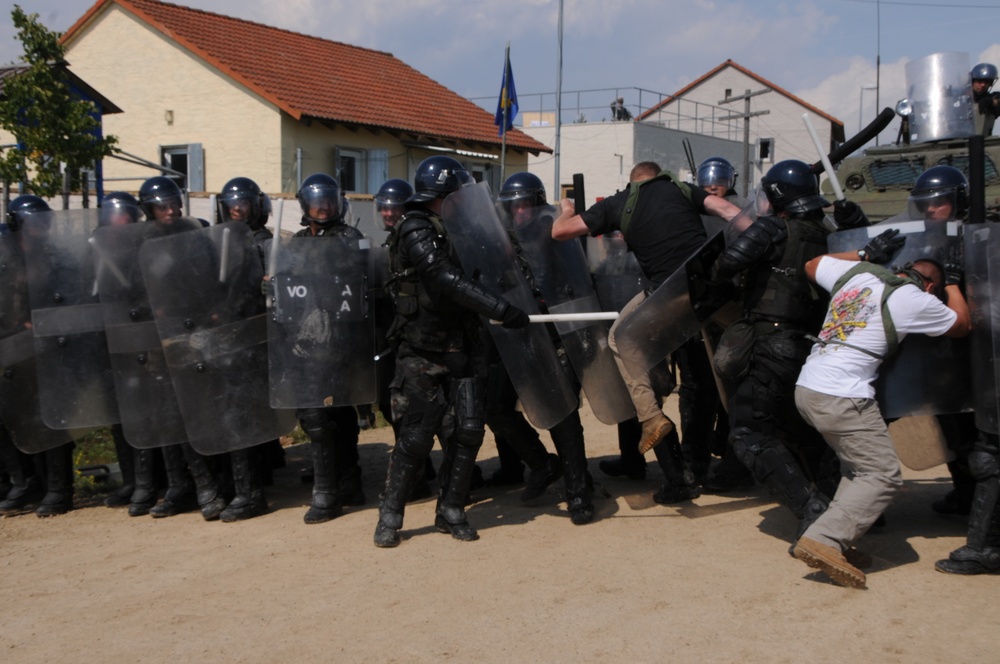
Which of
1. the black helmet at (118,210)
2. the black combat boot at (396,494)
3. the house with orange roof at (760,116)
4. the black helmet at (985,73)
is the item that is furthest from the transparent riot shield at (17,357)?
the house with orange roof at (760,116)

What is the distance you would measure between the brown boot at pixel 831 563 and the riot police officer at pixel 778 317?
523 mm

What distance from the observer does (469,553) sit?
517 cm

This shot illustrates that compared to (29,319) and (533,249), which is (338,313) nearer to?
(533,249)

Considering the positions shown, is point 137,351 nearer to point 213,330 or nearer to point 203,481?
point 213,330

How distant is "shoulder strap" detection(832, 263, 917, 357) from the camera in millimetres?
4418

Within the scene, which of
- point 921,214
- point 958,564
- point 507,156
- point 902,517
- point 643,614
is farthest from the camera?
point 507,156

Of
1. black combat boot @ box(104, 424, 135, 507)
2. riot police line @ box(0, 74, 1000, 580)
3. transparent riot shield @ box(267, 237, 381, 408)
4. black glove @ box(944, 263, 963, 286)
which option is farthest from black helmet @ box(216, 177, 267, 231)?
black glove @ box(944, 263, 963, 286)

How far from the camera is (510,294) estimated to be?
5531 mm

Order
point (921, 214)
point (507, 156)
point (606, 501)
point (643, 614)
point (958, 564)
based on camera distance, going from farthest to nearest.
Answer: point (507, 156), point (606, 501), point (921, 214), point (958, 564), point (643, 614)

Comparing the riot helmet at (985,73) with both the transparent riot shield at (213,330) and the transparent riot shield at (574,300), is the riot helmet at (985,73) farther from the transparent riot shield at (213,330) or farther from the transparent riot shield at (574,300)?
the transparent riot shield at (213,330)

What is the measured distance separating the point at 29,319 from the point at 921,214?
5.35m

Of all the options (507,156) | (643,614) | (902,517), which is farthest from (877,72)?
(643,614)

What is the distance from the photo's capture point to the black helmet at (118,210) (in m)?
6.04

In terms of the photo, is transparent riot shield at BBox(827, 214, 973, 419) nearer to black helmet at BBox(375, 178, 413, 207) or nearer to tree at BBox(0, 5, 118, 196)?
black helmet at BBox(375, 178, 413, 207)
